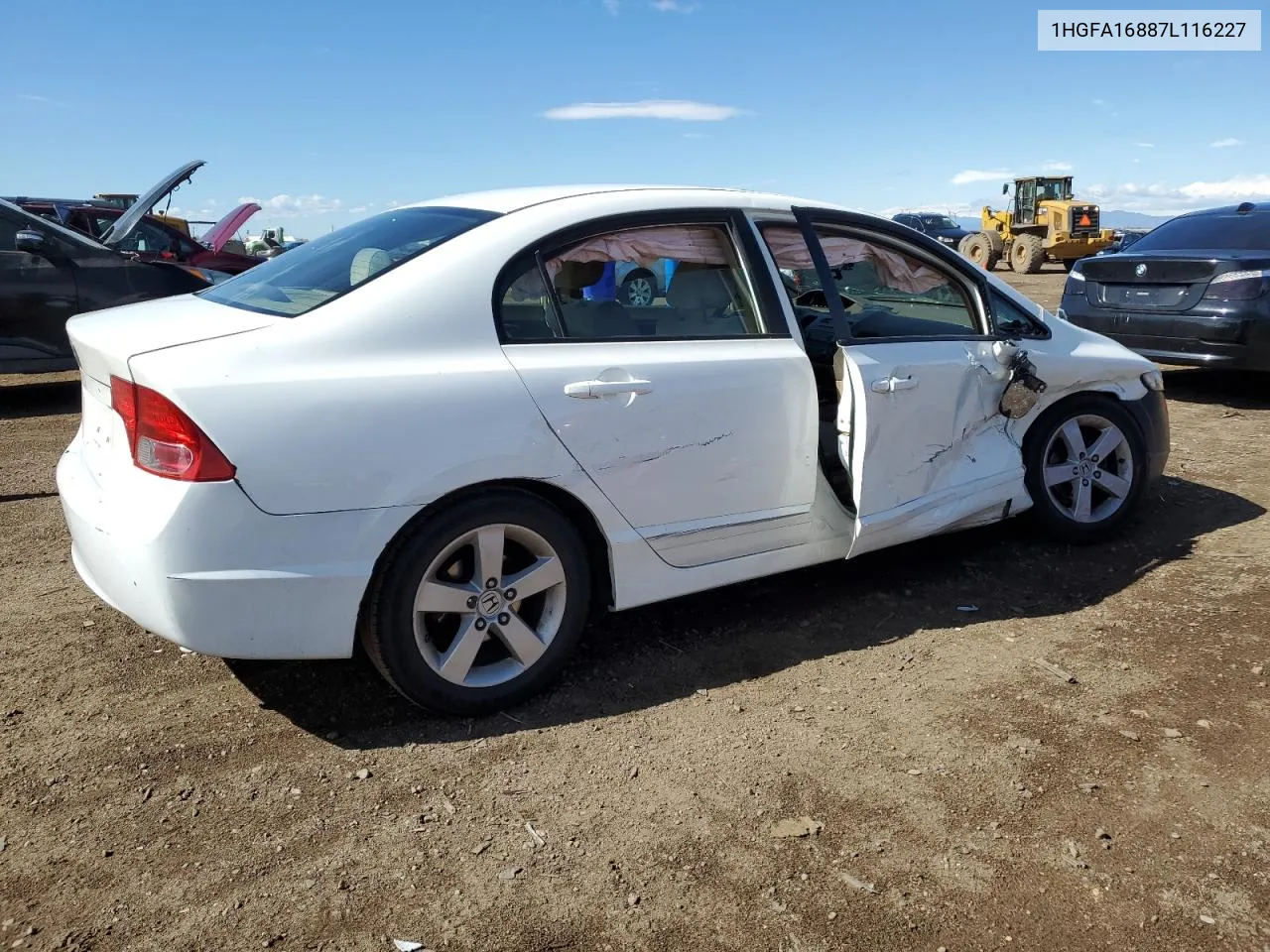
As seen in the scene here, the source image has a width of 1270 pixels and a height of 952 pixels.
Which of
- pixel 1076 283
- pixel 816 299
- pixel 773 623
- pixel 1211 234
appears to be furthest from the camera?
pixel 1076 283

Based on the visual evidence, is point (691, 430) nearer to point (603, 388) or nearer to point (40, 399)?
point (603, 388)

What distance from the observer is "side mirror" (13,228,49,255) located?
7.39 m

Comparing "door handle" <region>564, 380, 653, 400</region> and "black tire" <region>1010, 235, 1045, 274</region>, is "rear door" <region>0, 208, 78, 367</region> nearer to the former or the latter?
"door handle" <region>564, 380, 653, 400</region>

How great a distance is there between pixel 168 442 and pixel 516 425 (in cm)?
95

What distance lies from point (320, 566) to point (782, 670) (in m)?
1.63

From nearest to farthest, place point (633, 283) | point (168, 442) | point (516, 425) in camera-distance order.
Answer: point (168, 442), point (516, 425), point (633, 283)

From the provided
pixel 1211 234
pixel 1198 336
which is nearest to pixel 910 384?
pixel 1198 336

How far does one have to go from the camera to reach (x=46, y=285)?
7.76 metres

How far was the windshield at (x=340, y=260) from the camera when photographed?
313cm

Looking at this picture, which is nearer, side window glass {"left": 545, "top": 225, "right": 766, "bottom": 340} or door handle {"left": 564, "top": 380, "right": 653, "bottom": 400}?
door handle {"left": 564, "top": 380, "right": 653, "bottom": 400}

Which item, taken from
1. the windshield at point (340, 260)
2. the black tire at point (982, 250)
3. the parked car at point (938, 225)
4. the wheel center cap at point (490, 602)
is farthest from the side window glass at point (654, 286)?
the parked car at point (938, 225)

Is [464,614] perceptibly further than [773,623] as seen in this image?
No

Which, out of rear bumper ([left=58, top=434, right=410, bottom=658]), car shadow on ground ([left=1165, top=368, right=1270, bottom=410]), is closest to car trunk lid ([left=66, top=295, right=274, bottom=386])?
rear bumper ([left=58, top=434, right=410, bottom=658])

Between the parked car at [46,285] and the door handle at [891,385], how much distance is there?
21.3 ft
